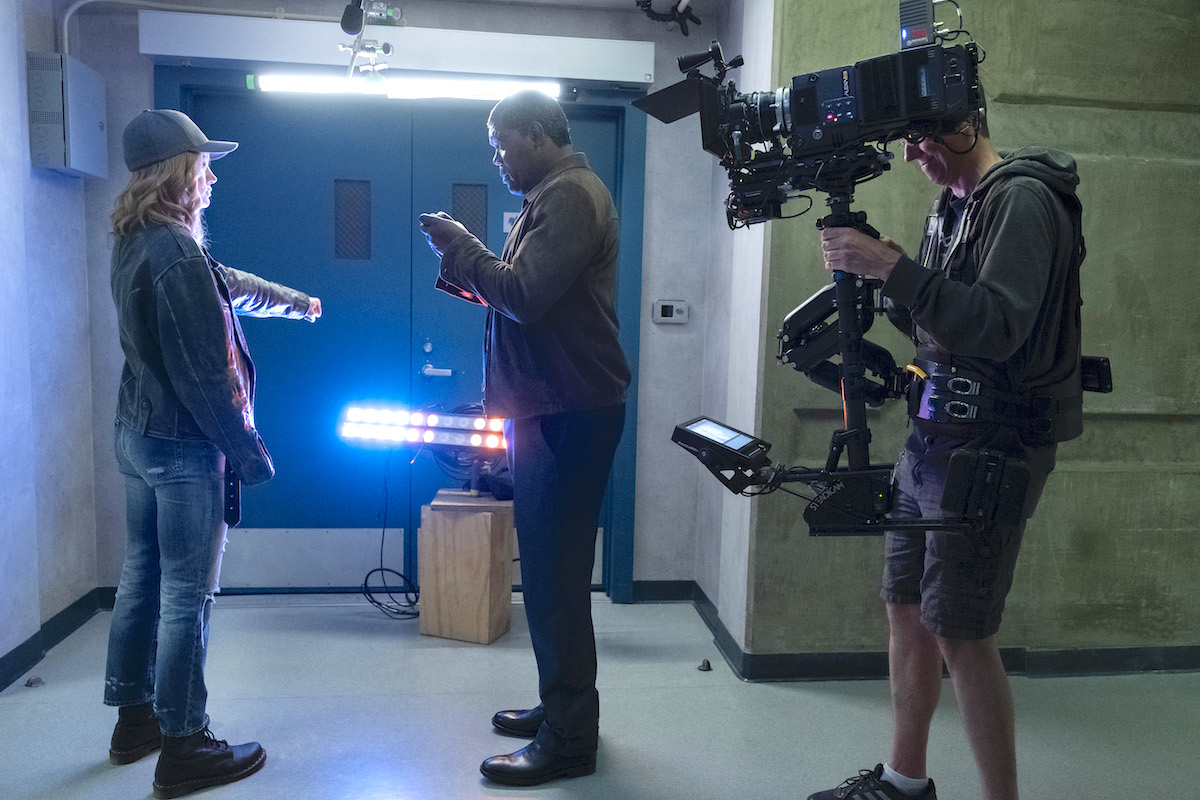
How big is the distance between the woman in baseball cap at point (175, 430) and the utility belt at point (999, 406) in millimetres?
1605

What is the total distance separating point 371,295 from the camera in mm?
3596

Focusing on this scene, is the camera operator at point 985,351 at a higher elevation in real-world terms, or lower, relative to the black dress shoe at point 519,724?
higher

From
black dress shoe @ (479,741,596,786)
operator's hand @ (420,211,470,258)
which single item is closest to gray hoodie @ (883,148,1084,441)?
operator's hand @ (420,211,470,258)

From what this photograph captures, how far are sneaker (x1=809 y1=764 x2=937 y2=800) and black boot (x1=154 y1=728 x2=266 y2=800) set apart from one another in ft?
4.82

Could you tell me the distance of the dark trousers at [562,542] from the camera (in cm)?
212

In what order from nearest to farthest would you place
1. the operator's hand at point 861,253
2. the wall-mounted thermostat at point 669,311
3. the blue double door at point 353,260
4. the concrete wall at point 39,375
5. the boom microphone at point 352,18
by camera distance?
the operator's hand at point 861,253
the concrete wall at point 39,375
the boom microphone at point 352,18
the blue double door at point 353,260
the wall-mounted thermostat at point 669,311

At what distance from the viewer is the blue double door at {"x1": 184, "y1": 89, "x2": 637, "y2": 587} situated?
11.5 ft

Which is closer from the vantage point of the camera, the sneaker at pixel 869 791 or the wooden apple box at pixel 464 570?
the sneaker at pixel 869 791

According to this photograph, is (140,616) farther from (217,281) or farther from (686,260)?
(686,260)

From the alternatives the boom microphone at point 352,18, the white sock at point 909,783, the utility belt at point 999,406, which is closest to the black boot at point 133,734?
the white sock at point 909,783

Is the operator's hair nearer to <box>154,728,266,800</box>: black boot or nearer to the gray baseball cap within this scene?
the gray baseball cap

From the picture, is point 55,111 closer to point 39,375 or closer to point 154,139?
point 39,375

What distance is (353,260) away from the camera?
11.7 feet

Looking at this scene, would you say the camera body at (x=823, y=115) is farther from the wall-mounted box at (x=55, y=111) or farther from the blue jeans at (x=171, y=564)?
the wall-mounted box at (x=55, y=111)
